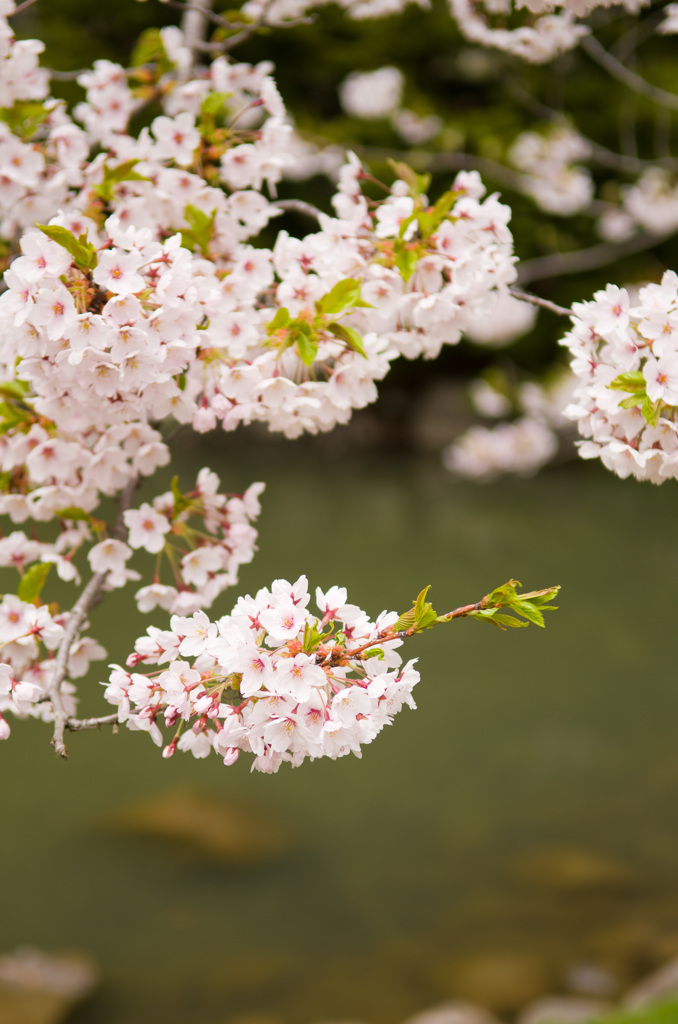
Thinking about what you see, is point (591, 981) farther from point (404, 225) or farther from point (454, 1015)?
point (404, 225)

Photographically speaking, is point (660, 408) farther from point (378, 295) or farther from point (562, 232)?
point (562, 232)

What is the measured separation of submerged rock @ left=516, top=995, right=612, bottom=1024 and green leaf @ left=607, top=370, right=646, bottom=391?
2.74m

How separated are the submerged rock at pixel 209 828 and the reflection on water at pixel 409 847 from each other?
4 centimetres

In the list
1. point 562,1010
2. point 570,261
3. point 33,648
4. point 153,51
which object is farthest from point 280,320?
point 570,261

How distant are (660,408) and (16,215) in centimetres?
118

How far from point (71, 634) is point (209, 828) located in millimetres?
3337

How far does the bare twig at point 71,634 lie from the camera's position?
1006mm

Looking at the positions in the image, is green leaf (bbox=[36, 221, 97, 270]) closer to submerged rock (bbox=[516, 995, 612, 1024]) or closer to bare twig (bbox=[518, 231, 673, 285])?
submerged rock (bbox=[516, 995, 612, 1024])

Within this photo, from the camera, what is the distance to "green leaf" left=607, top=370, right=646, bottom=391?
3.67 ft

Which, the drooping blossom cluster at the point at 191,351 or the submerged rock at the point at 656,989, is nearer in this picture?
the drooping blossom cluster at the point at 191,351

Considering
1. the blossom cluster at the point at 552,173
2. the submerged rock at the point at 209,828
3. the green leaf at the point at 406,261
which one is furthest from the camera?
the blossom cluster at the point at 552,173

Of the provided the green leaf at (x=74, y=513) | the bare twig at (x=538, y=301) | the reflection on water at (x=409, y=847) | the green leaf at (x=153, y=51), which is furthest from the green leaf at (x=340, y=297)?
the reflection on water at (x=409, y=847)

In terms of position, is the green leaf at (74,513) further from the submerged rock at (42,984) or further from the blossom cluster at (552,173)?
the blossom cluster at (552,173)

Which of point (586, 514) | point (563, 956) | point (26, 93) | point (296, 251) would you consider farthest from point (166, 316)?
point (586, 514)
